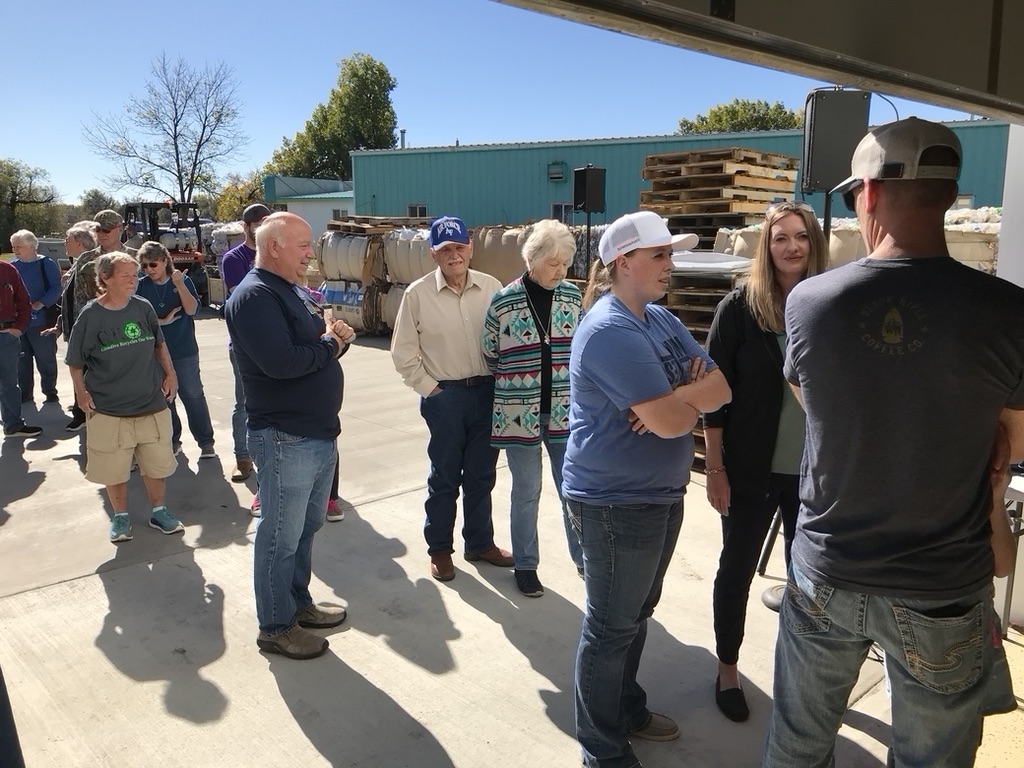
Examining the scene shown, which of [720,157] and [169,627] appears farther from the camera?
[720,157]

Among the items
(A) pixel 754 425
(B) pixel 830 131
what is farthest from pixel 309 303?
(B) pixel 830 131

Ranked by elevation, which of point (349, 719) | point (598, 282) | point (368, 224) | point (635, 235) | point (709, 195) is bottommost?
point (349, 719)

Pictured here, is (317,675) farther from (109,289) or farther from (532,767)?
(109,289)

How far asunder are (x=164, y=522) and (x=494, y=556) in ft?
7.26

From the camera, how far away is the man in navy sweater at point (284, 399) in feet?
10.4

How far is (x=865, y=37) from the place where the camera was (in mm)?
2494

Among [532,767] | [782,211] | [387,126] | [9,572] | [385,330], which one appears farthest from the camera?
[387,126]

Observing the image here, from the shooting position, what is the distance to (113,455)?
4711mm

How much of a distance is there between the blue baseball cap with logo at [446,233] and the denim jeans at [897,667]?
2.64m

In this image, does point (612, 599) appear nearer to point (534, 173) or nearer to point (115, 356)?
point (115, 356)

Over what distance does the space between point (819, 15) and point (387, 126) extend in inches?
2065

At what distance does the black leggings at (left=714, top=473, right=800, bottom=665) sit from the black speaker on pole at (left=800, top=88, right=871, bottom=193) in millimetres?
3215

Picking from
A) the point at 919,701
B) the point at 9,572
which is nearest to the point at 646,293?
the point at 919,701

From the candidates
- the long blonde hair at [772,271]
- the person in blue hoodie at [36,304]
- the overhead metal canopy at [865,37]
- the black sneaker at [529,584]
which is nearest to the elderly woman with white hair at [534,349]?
the black sneaker at [529,584]
